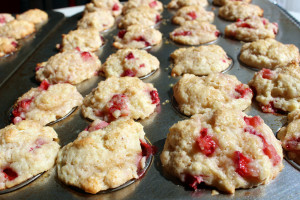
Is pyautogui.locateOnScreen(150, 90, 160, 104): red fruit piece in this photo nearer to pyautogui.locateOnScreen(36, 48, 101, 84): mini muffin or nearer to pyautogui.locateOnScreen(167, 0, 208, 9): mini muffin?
pyautogui.locateOnScreen(36, 48, 101, 84): mini muffin

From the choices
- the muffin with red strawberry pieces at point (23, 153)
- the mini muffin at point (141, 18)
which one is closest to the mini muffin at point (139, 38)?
the mini muffin at point (141, 18)

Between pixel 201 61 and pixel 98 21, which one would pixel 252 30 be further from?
pixel 98 21

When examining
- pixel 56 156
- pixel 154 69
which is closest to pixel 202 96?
pixel 154 69

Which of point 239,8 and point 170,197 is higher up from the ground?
point 239,8

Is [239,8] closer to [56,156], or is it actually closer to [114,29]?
[114,29]

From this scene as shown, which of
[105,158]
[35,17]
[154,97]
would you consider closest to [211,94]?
[154,97]

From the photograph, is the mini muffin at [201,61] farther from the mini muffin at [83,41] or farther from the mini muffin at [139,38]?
the mini muffin at [83,41]

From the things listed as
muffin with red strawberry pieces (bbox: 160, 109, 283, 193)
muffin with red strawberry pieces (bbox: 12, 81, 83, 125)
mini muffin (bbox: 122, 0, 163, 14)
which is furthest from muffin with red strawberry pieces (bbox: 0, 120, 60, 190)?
mini muffin (bbox: 122, 0, 163, 14)
